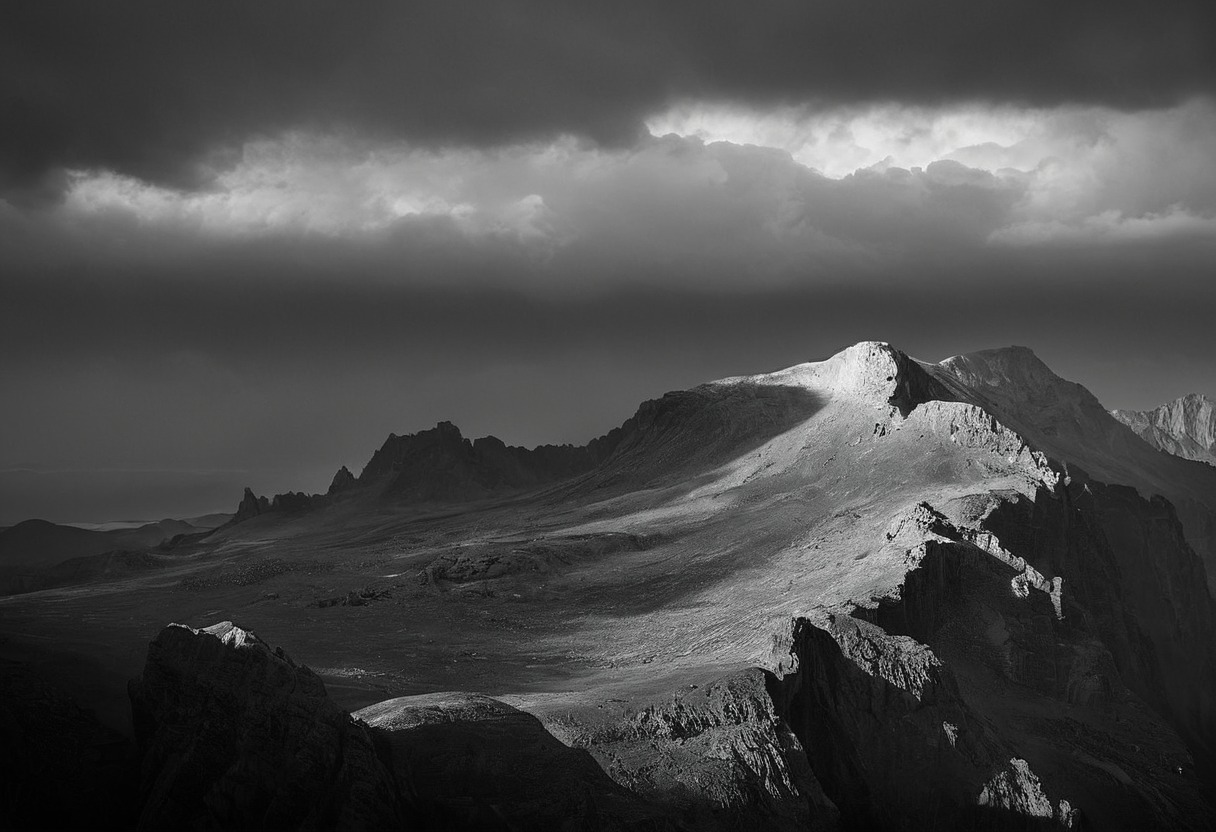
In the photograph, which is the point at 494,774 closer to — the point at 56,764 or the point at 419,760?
the point at 419,760

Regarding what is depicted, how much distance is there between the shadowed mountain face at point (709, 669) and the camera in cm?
6347

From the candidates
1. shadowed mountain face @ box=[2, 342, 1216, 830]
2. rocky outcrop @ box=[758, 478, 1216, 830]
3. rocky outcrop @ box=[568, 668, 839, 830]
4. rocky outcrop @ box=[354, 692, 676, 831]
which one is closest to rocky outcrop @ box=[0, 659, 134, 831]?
shadowed mountain face @ box=[2, 342, 1216, 830]

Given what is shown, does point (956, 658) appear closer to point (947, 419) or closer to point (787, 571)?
point (787, 571)

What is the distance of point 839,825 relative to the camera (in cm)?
8100

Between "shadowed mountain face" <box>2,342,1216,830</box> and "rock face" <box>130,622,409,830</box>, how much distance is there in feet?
0.50

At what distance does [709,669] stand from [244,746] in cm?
4546

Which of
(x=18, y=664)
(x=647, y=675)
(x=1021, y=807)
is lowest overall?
(x=1021, y=807)

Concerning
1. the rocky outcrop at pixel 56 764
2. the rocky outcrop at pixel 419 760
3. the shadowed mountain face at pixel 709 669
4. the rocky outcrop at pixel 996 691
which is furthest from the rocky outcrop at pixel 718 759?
the rocky outcrop at pixel 56 764

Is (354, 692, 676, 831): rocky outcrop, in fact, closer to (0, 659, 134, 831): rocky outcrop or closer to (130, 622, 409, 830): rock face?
(130, 622, 409, 830): rock face

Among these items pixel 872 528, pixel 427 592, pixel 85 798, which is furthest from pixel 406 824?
A: pixel 872 528

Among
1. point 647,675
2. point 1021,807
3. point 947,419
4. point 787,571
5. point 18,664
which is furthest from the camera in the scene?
point 947,419

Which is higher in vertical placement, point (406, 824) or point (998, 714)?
point (406, 824)

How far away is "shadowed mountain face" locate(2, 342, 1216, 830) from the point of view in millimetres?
63469

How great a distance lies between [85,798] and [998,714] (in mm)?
88017
